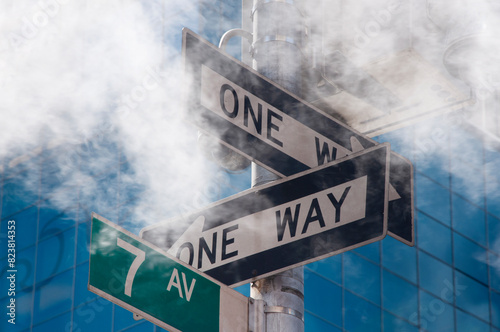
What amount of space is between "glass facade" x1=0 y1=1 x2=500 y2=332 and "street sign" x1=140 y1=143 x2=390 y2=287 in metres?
9.21

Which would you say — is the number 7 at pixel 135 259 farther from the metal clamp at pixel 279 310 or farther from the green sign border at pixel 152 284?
the metal clamp at pixel 279 310

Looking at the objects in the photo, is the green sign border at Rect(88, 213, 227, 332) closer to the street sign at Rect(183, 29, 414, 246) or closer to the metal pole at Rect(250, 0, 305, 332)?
the metal pole at Rect(250, 0, 305, 332)

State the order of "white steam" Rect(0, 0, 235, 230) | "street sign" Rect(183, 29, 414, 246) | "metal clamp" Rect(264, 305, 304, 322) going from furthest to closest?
"white steam" Rect(0, 0, 235, 230) < "street sign" Rect(183, 29, 414, 246) < "metal clamp" Rect(264, 305, 304, 322)

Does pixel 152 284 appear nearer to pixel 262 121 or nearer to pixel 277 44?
pixel 262 121

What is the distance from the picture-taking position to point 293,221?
3189 mm

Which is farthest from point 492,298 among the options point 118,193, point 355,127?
point 355,127

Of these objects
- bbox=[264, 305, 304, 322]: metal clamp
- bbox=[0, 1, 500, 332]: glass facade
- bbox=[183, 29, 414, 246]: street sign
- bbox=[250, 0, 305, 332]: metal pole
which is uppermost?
bbox=[0, 1, 500, 332]: glass facade

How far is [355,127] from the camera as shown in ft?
12.1

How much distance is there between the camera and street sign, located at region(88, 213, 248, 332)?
9.41 feet

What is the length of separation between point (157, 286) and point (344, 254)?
11905mm

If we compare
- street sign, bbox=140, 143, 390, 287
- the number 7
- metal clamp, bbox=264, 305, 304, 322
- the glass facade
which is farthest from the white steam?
the number 7

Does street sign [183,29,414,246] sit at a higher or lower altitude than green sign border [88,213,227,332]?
higher

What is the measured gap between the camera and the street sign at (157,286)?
2869mm

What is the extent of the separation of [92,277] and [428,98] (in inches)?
59.4
